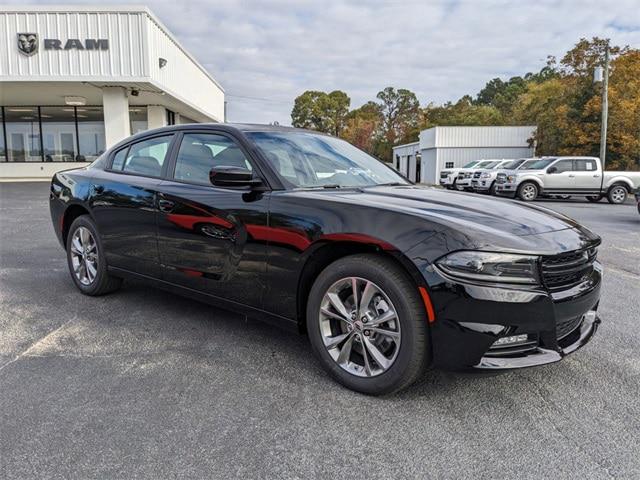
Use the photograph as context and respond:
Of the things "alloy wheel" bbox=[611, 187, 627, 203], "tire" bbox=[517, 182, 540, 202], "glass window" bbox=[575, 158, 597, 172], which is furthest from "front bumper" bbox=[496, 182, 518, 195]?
"alloy wheel" bbox=[611, 187, 627, 203]

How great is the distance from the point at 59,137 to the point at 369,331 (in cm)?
2496

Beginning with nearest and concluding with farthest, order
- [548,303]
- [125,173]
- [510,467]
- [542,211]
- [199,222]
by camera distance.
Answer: [510,467], [548,303], [542,211], [199,222], [125,173]

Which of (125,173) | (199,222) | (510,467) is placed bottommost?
(510,467)

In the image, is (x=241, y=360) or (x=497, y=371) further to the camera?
(x=241, y=360)

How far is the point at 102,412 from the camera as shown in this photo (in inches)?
106

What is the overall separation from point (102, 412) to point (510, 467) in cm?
202

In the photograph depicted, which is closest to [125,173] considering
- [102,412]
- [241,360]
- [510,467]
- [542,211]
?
[241,360]

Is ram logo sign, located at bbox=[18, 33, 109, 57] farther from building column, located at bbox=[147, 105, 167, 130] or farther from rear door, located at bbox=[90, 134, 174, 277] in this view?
rear door, located at bbox=[90, 134, 174, 277]

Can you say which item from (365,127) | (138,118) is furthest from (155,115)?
(365,127)

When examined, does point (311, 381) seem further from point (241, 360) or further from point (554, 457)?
point (554, 457)

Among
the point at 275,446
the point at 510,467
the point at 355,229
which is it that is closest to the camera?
the point at 510,467

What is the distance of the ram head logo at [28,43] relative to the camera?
17.0m

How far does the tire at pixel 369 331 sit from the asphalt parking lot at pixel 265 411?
0.13m

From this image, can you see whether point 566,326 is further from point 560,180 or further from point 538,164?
point 538,164
